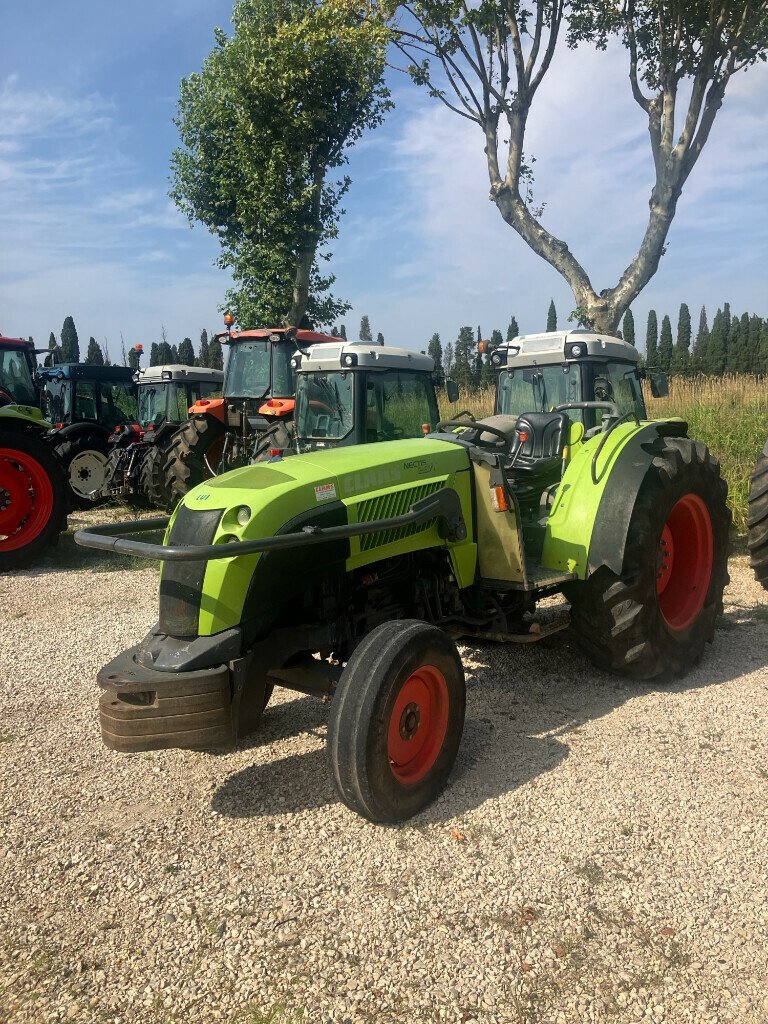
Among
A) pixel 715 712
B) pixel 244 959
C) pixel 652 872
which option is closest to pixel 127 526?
pixel 244 959

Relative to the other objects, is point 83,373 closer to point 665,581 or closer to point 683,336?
point 665,581

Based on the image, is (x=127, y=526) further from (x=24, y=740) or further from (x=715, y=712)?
(x=715, y=712)

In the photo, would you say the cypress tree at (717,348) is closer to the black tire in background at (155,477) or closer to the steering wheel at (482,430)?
the black tire in background at (155,477)

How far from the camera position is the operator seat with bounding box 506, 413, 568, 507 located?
414cm

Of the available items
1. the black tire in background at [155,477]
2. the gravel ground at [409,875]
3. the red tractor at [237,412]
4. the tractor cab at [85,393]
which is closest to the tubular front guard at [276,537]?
the gravel ground at [409,875]

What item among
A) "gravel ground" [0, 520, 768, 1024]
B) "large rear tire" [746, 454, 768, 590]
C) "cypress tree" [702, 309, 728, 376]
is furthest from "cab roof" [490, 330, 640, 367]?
"cypress tree" [702, 309, 728, 376]

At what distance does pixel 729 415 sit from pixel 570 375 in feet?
14.0

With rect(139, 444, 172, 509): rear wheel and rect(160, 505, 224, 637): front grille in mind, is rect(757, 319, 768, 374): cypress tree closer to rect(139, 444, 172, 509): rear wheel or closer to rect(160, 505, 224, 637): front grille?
rect(139, 444, 172, 509): rear wheel

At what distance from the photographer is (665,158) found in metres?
10.0

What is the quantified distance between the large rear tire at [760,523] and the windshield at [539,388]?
1438mm

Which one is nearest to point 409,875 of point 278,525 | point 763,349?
point 278,525

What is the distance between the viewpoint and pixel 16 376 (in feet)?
32.0

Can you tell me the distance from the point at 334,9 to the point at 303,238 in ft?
16.5

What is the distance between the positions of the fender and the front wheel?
1065mm
